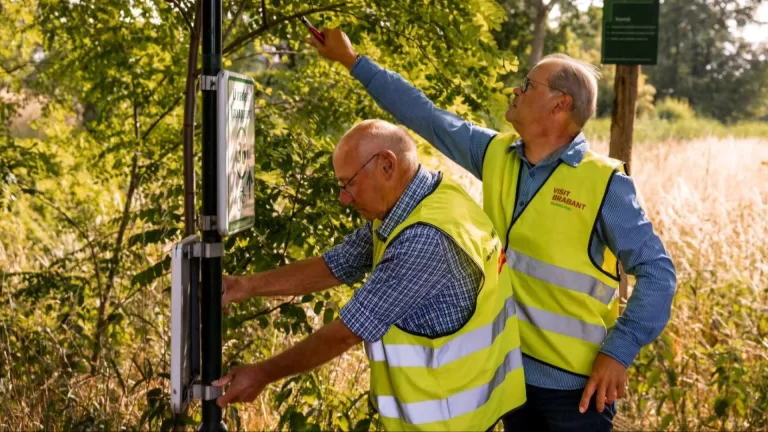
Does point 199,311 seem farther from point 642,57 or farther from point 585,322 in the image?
point 642,57

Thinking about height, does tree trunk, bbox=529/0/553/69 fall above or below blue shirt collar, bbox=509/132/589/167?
above

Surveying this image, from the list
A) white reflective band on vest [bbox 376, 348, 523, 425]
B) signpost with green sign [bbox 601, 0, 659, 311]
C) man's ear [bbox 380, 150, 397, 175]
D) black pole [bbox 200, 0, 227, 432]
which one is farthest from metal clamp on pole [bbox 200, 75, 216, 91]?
signpost with green sign [bbox 601, 0, 659, 311]

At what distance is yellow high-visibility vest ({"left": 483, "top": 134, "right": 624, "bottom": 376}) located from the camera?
9.19 feet

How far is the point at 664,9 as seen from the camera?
48.3 m

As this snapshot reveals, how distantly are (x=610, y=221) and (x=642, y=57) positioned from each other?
235 cm

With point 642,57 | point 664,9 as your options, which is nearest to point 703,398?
point 642,57

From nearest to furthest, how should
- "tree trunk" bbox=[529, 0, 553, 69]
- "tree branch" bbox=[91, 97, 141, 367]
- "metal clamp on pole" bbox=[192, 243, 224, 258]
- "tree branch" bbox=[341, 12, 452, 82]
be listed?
"metal clamp on pole" bbox=[192, 243, 224, 258], "tree branch" bbox=[341, 12, 452, 82], "tree branch" bbox=[91, 97, 141, 367], "tree trunk" bbox=[529, 0, 553, 69]

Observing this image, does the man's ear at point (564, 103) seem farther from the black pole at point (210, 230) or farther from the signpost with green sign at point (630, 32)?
the signpost with green sign at point (630, 32)

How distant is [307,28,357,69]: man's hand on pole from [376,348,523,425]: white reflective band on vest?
4.14ft

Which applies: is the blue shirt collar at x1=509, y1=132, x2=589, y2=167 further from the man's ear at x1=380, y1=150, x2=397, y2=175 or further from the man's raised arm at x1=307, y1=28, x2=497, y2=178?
the man's ear at x1=380, y1=150, x2=397, y2=175

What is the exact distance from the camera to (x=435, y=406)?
8.21 ft

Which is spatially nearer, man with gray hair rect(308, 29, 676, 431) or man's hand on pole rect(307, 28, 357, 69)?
man with gray hair rect(308, 29, 676, 431)

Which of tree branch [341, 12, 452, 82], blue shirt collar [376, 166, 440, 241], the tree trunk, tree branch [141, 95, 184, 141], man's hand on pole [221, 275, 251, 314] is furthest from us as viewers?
the tree trunk

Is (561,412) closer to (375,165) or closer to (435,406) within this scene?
(435,406)
